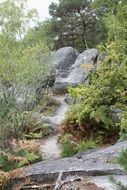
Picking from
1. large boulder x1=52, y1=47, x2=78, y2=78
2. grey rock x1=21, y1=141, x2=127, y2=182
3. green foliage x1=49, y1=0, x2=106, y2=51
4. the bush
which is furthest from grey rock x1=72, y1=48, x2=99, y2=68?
grey rock x1=21, y1=141, x2=127, y2=182

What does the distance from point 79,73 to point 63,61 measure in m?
Result: 3.16

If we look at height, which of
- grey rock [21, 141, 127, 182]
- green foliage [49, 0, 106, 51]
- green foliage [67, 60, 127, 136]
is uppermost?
green foliage [49, 0, 106, 51]

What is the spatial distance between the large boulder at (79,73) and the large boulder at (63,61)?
412mm

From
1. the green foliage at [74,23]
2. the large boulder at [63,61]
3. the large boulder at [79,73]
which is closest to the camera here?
the large boulder at [79,73]

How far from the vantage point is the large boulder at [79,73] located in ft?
67.8

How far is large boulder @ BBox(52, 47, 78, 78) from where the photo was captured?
77.1 ft

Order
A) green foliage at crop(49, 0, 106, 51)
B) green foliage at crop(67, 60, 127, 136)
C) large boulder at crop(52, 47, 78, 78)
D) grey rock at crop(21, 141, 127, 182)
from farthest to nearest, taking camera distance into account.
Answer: green foliage at crop(49, 0, 106, 51) → large boulder at crop(52, 47, 78, 78) → green foliage at crop(67, 60, 127, 136) → grey rock at crop(21, 141, 127, 182)

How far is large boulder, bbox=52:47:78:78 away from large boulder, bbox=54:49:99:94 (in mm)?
412

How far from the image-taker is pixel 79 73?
70.4 feet

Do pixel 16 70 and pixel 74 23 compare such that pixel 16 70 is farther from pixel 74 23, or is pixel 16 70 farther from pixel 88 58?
pixel 74 23

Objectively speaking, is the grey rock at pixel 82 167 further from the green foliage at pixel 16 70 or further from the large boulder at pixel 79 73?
the large boulder at pixel 79 73

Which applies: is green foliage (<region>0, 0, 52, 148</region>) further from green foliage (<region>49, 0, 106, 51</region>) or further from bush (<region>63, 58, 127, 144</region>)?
green foliage (<region>49, 0, 106, 51</region>)

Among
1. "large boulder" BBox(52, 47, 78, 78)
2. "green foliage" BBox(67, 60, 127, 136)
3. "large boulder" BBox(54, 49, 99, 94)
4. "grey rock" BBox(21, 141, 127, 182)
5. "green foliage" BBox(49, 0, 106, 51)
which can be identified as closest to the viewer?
"grey rock" BBox(21, 141, 127, 182)

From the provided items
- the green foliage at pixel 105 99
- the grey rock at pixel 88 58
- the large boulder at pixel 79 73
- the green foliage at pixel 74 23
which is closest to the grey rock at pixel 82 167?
the green foliage at pixel 105 99
